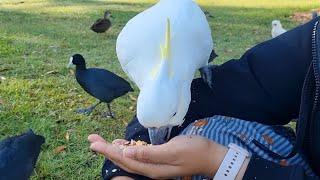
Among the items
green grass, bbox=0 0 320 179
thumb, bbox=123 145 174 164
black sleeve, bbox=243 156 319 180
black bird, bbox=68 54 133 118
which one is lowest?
green grass, bbox=0 0 320 179

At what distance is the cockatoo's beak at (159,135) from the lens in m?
1.12

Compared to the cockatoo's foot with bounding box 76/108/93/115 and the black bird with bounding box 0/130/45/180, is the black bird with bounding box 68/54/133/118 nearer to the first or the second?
the cockatoo's foot with bounding box 76/108/93/115

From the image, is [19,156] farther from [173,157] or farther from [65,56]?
[65,56]

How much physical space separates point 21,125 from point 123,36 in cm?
152

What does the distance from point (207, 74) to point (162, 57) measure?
0.24 metres

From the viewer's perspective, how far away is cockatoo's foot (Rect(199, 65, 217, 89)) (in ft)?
4.21

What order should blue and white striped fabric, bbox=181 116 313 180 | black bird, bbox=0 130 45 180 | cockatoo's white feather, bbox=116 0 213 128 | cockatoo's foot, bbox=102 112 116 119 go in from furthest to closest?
cockatoo's foot, bbox=102 112 116 119 → black bird, bbox=0 130 45 180 → blue and white striped fabric, bbox=181 116 313 180 → cockatoo's white feather, bbox=116 0 213 128

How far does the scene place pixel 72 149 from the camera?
2.35 metres

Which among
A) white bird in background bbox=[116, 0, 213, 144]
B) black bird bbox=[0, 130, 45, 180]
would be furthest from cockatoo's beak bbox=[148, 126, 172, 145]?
black bird bbox=[0, 130, 45, 180]

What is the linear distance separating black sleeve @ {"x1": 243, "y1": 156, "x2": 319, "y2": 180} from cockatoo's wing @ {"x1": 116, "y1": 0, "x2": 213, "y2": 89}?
0.73 ft

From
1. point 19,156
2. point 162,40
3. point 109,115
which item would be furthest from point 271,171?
point 109,115

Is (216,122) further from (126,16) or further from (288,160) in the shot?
(126,16)

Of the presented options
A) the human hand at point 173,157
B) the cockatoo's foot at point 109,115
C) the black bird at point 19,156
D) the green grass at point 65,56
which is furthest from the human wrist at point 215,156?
the cockatoo's foot at point 109,115

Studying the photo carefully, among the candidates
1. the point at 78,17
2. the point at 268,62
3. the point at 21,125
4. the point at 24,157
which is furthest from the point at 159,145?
the point at 78,17
